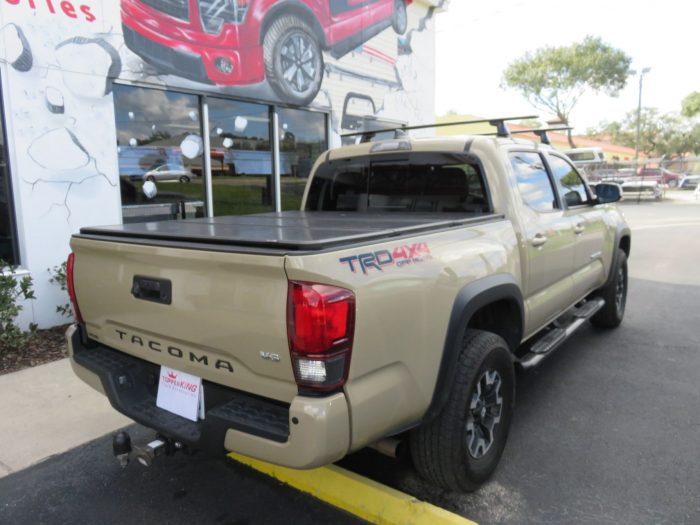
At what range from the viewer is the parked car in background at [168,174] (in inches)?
268

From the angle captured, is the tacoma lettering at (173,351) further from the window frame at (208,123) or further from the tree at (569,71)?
the tree at (569,71)

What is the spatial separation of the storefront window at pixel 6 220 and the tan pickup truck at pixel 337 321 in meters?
3.13

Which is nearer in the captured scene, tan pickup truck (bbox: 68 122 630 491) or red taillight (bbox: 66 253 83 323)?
tan pickup truck (bbox: 68 122 630 491)

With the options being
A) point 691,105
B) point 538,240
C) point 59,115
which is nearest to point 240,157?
point 59,115

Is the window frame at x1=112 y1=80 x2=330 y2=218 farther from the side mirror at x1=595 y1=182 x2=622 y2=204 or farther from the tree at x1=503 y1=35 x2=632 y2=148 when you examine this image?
the tree at x1=503 y1=35 x2=632 y2=148

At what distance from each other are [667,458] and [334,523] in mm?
1980

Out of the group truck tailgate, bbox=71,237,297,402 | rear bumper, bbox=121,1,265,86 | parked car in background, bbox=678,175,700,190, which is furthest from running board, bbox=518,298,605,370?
parked car in background, bbox=678,175,700,190

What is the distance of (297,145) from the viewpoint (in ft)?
29.2

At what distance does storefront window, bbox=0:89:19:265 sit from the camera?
5.37 metres

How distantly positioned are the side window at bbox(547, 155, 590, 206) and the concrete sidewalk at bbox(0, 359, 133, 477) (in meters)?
3.64

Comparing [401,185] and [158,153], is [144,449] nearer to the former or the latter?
[401,185]

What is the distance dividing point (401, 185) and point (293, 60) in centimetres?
520

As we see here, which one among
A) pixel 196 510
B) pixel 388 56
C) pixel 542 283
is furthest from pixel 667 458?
pixel 388 56

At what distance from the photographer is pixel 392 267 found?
7.27 ft
